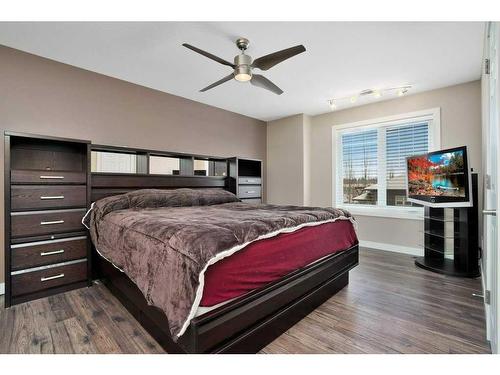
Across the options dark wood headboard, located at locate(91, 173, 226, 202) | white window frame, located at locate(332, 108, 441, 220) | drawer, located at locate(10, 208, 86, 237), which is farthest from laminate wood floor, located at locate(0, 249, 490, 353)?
white window frame, located at locate(332, 108, 441, 220)

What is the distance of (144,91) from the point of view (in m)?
3.56

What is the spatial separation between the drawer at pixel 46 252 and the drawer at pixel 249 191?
7.99ft

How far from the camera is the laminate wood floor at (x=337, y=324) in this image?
63.8 inches

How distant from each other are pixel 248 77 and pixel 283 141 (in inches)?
119

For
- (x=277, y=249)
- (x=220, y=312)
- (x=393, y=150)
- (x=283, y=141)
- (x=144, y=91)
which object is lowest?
(x=220, y=312)

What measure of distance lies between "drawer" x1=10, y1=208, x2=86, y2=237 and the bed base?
1.76 ft

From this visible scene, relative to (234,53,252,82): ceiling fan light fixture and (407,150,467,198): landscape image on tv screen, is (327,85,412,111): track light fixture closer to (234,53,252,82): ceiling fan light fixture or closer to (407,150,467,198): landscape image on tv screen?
(407,150,467,198): landscape image on tv screen

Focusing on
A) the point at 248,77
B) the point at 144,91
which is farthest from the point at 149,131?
the point at 248,77

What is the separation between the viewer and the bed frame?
1303 millimetres

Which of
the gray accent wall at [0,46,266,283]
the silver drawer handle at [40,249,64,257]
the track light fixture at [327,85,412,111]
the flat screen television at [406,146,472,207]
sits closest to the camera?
the silver drawer handle at [40,249,64,257]

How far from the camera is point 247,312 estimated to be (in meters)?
1.45

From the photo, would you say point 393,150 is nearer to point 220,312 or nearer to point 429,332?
point 429,332

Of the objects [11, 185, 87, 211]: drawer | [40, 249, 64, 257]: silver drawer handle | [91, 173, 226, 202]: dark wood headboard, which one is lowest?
[40, 249, 64, 257]: silver drawer handle

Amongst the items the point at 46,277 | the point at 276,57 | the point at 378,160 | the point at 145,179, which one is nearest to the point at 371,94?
the point at 378,160
